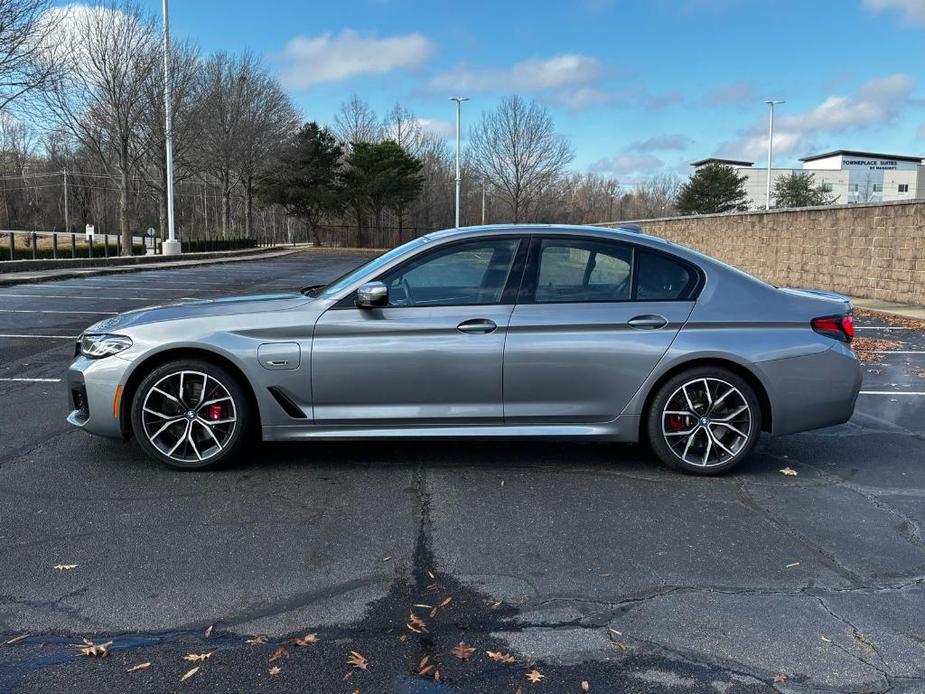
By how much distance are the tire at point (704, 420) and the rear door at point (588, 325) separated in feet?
0.83

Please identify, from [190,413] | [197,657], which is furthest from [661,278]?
[197,657]

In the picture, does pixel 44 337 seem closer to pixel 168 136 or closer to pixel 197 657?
pixel 197 657

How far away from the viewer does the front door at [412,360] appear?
15.0 ft

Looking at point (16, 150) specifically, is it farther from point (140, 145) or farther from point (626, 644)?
point (626, 644)

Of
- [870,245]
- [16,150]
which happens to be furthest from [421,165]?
[870,245]

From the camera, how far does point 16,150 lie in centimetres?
6272

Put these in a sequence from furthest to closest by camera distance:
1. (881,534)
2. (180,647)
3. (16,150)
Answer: (16,150) < (881,534) < (180,647)

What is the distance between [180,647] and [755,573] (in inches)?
99.5

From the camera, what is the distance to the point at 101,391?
4.62m

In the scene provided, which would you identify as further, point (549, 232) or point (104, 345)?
point (549, 232)

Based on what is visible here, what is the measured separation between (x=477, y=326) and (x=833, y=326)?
91.4 inches

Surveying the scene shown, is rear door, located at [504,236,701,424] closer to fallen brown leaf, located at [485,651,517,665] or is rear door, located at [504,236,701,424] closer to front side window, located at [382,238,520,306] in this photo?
front side window, located at [382,238,520,306]

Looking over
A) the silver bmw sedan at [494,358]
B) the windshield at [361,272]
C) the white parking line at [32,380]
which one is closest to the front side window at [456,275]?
the silver bmw sedan at [494,358]

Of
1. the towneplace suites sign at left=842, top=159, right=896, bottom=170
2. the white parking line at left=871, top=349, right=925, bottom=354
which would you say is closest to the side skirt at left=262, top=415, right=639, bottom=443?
the white parking line at left=871, top=349, right=925, bottom=354
